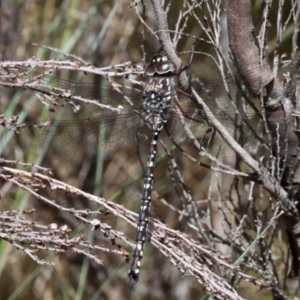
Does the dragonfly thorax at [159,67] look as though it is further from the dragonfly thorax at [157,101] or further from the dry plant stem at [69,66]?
the dry plant stem at [69,66]

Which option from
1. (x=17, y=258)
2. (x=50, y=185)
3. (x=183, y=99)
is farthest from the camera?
(x=17, y=258)

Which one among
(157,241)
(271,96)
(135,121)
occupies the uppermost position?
(271,96)

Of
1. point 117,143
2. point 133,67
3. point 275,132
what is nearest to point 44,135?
point 117,143

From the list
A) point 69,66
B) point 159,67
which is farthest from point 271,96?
point 69,66

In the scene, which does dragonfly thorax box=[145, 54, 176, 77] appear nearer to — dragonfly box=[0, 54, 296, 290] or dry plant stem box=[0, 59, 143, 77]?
dragonfly box=[0, 54, 296, 290]

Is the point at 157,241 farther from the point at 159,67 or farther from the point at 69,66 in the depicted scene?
the point at 159,67

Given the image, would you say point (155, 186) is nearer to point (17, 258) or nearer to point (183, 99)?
point (183, 99)

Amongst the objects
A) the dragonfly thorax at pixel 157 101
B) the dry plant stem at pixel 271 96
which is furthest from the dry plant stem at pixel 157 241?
the dragonfly thorax at pixel 157 101

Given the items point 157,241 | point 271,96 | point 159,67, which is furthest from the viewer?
point 159,67
